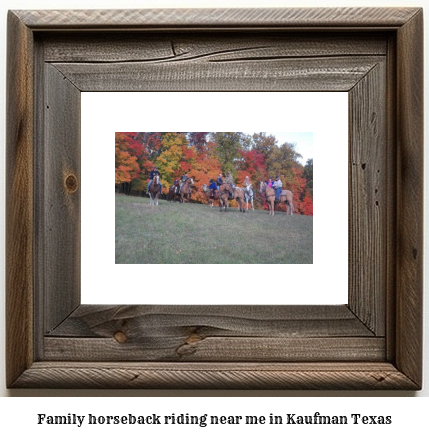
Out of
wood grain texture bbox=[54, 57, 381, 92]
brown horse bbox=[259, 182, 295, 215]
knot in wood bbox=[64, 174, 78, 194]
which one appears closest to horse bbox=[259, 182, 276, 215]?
brown horse bbox=[259, 182, 295, 215]

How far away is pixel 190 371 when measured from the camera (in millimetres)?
515

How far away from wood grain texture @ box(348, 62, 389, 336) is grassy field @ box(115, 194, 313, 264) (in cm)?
→ 5

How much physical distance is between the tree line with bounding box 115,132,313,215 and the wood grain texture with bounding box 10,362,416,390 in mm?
180

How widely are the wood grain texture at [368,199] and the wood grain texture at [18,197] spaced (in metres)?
0.36

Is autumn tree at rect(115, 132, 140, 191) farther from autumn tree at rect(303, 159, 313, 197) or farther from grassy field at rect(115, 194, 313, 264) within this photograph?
autumn tree at rect(303, 159, 313, 197)

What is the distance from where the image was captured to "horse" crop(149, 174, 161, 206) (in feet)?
1.73

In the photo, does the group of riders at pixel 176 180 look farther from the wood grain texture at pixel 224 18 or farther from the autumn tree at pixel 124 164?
the wood grain texture at pixel 224 18

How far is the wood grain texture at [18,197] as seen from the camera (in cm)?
51

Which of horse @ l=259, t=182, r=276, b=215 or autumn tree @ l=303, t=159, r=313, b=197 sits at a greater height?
autumn tree @ l=303, t=159, r=313, b=197

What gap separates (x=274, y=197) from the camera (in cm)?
52

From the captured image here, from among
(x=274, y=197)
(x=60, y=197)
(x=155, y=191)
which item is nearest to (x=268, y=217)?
(x=274, y=197)

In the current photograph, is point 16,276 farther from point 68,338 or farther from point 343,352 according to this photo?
point 343,352

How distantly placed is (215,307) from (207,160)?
166 mm

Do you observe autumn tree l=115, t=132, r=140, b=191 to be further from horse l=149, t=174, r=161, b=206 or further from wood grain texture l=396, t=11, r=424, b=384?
wood grain texture l=396, t=11, r=424, b=384
